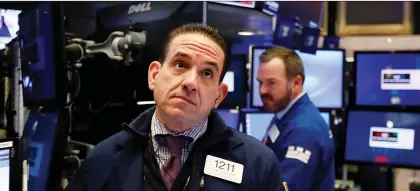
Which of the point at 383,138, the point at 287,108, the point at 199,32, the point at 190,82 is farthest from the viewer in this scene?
the point at 383,138

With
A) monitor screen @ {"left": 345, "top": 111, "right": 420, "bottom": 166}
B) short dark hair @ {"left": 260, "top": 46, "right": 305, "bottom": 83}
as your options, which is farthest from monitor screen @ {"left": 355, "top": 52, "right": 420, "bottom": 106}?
short dark hair @ {"left": 260, "top": 46, "right": 305, "bottom": 83}

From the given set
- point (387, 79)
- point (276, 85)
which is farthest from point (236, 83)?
point (276, 85)

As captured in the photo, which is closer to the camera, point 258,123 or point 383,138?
point 383,138

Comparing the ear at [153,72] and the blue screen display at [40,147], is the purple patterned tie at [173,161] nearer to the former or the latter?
the ear at [153,72]

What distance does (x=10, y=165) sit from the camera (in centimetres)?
185

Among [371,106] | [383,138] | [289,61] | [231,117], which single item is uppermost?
[289,61]

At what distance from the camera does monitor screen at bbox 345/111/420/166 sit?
4.12m

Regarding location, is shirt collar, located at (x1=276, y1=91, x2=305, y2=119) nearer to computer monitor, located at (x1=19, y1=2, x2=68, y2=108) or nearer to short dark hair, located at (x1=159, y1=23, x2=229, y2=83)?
computer monitor, located at (x1=19, y1=2, x2=68, y2=108)

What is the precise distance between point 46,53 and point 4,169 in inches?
22.4

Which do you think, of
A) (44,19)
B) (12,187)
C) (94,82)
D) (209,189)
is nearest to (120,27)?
(94,82)

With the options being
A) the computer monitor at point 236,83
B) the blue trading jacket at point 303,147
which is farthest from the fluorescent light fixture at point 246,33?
the blue trading jacket at point 303,147

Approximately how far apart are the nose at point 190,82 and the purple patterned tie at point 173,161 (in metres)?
0.17

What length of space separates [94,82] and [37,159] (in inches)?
54.7

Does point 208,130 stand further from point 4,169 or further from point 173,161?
point 4,169
